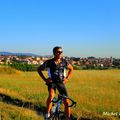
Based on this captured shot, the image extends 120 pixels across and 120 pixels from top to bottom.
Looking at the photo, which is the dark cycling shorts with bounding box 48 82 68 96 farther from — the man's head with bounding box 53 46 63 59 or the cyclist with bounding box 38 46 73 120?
the man's head with bounding box 53 46 63 59

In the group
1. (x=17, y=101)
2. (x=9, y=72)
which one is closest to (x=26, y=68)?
(x=9, y=72)

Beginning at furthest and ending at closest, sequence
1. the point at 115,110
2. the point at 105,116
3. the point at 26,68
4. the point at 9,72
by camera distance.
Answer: the point at 26,68
the point at 9,72
the point at 115,110
the point at 105,116

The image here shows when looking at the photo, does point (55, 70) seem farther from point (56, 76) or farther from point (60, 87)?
point (60, 87)

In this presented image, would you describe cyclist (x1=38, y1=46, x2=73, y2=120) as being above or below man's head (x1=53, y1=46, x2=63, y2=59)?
below

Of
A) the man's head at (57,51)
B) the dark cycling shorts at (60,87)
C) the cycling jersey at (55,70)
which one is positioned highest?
the man's head at (57,51)

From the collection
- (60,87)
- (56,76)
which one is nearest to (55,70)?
(56,76)

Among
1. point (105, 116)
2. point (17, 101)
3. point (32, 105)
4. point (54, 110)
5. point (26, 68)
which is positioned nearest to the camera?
point (54, 110)

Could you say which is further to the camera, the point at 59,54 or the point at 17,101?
the point at 17,101

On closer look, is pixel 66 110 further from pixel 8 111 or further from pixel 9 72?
pixel 9 72

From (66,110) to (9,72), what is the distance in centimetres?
4446

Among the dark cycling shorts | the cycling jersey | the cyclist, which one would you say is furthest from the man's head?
the dark cycling shorts

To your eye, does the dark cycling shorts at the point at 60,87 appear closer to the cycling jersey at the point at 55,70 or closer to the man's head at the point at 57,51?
the cycling jersey at the point at 55,70

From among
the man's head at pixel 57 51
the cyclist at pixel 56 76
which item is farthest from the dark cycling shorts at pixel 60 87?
the man's head at pixel 57 51

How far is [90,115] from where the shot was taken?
1294cm
